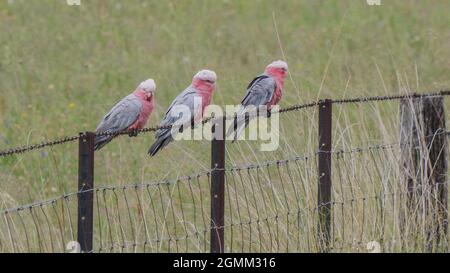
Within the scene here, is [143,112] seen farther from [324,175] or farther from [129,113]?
[324,175]

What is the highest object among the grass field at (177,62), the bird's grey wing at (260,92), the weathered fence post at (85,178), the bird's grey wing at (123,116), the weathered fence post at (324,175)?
the grass field at (177,62)

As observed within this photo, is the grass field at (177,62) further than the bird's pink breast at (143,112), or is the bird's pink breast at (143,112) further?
the grass field at (177,62)

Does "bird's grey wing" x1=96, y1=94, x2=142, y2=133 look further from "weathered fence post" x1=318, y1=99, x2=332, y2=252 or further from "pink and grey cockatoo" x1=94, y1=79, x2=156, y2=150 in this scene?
"weathered fence post" x1=318, y1=99, x2=332, y2=252

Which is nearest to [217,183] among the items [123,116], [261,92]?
[123,116]

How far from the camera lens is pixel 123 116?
6977 millimetres

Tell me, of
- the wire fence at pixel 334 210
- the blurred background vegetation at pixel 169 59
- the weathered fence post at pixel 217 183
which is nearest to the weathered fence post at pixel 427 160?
the wire fence at pixel 334 210

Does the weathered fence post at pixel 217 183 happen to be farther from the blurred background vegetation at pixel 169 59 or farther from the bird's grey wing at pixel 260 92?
the blurred background vegetation at pixel 169 59

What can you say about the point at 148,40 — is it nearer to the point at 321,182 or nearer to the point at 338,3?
the point at 338,3

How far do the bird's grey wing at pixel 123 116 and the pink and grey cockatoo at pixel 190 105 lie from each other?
165 mm

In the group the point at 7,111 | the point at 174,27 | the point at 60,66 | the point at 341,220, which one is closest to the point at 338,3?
the point at 174,27

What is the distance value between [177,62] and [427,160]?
543cm

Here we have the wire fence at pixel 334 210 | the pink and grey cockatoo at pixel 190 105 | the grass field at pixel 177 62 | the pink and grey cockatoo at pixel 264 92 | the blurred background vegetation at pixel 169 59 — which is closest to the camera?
the wire fence at pixel 334 210

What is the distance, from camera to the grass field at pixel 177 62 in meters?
A: 8.64

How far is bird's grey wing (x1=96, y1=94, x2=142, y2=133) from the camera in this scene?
22.9 ft
